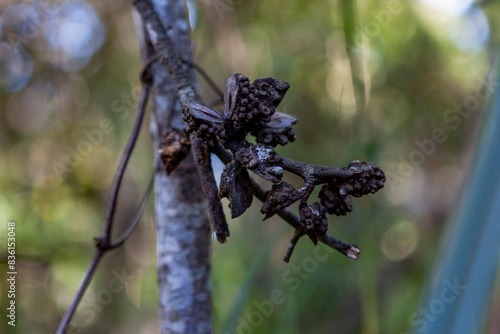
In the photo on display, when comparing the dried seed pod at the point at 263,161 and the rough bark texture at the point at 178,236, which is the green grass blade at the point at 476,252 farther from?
the rough bark texture at the point at 178,236

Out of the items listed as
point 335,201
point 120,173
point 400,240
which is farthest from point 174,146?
point 400,240

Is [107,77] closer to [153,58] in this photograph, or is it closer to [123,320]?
[123,320]

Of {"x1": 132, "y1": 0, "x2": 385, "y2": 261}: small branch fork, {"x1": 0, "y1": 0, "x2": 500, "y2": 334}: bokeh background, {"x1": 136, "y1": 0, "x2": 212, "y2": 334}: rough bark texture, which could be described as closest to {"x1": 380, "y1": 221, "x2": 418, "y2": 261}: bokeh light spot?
{"x1": 0, "y1": 0, "x2": 500, "y2": 334}: bokeh background

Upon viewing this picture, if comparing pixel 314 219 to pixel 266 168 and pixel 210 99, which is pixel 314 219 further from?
pixel 210 99

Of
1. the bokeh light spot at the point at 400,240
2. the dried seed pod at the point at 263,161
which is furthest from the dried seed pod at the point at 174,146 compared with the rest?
the bokeh light spot at the point at 400,240

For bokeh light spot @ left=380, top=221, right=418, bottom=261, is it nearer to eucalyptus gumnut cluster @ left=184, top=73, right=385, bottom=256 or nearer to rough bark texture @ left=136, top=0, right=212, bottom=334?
rough bark texture @ left=136, top=0, right=212, bottom=334
